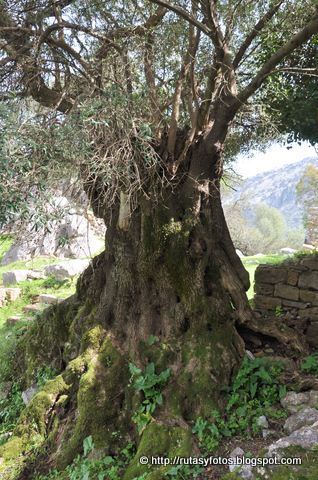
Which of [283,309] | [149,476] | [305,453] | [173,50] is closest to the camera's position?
[305,453]

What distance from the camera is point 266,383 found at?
4824mm

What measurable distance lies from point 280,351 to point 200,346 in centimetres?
137

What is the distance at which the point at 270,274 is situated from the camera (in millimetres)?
7133

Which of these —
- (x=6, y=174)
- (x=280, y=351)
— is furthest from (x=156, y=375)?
(x=6, y=174)

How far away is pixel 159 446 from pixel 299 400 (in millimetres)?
1633

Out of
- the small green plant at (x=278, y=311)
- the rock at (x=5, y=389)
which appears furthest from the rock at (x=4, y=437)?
the small green plant at (x=278, y=311)

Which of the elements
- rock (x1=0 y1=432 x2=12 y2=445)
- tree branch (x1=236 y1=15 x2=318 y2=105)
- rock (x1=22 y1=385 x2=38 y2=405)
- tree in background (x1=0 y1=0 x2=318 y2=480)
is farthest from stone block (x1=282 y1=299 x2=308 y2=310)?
rock (x1=0 y1=432 x2=12 y2=445)

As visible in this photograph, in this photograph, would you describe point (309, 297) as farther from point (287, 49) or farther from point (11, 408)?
point (11, 408)

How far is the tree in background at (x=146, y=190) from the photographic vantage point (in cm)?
453

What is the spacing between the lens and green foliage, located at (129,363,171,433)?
4531mm

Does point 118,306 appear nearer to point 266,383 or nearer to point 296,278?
point 266,383

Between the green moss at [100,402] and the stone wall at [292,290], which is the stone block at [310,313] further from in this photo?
the green moss at [100,402]

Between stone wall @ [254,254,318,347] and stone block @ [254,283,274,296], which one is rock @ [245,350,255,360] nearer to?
stone wall @ [254,254,318,347]

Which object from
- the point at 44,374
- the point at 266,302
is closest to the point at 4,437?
the point at 44,374
